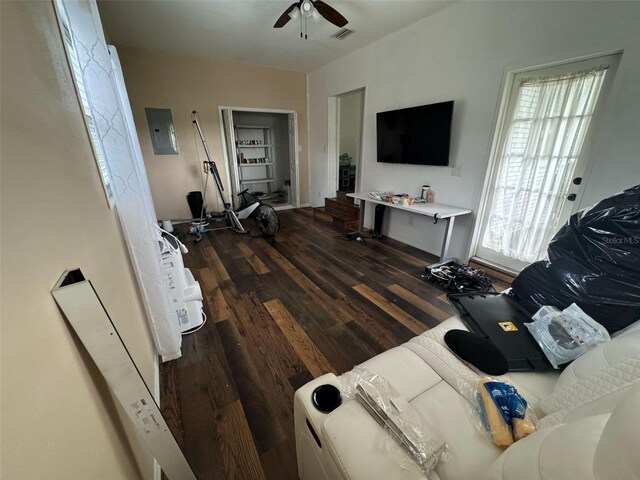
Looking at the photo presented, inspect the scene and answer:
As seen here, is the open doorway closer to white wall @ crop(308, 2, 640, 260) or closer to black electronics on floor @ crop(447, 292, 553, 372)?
white wall @ crop(308, 2, 640, 260)

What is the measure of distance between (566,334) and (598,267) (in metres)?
0.40

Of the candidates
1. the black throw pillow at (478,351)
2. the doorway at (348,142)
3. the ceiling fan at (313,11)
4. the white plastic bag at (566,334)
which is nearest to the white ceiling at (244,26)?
the ceiling fan at (313,11)

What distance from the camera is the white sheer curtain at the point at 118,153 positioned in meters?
1.12

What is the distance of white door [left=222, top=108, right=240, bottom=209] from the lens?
15.4ft

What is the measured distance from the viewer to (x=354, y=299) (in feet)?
7.72

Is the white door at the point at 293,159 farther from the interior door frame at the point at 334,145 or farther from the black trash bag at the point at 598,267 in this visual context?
the black trash bag at the point at 598,267

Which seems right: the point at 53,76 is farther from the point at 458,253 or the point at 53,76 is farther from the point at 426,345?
the point at 458,253

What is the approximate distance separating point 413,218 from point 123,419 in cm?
343

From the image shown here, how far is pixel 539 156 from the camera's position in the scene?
230 centimetres

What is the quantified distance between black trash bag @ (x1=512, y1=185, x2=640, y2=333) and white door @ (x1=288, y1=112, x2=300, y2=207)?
15.8ft

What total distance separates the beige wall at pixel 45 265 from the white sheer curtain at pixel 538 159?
3.21 m

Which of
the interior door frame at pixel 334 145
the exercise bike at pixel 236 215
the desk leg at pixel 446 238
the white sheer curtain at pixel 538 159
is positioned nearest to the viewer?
the white sheer curtain at pixel 538 159

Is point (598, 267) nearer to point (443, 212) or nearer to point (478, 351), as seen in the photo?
point (478, 351)

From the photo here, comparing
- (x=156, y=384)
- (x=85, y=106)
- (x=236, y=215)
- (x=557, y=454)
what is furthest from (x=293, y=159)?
(x=557, y=454)
